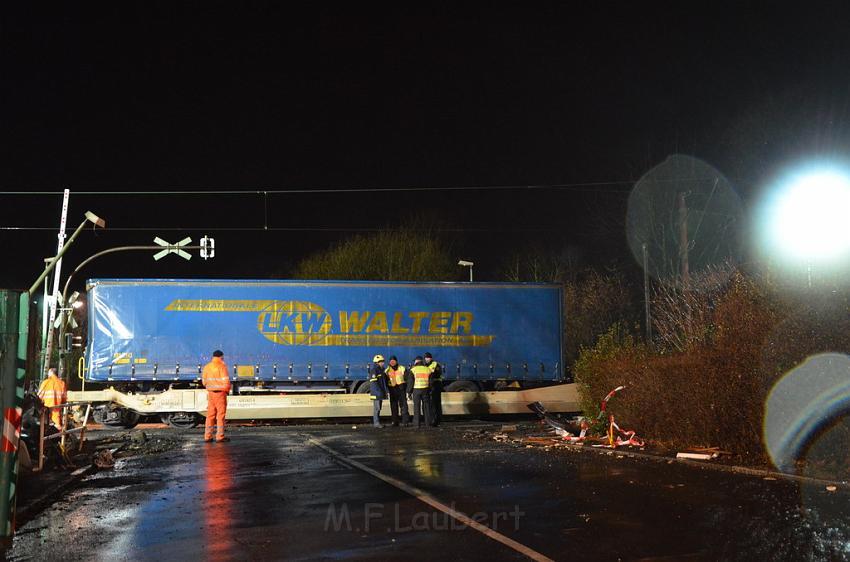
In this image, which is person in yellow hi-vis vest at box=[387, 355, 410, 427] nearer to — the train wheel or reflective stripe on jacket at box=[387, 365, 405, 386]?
reflective stripe on jacket at box=[387, 365, 405, 386]

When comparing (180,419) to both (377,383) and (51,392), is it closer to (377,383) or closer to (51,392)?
(377,383)

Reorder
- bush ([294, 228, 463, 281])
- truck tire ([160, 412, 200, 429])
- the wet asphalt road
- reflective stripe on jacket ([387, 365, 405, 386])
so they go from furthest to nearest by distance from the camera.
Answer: bush ([294, 228, 463, 281]), truck tire ([160, 412, 200, 429]), reflective stripe on jacket ([387, 365, 405, 386]), the wet asphalt road

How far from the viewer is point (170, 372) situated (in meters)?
22.4

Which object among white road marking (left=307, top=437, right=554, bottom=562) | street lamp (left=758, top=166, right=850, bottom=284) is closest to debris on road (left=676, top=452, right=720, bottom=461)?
street lamp (left=758, top=166, right=850, bottom=284)

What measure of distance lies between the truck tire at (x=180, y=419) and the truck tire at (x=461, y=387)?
7.13 m

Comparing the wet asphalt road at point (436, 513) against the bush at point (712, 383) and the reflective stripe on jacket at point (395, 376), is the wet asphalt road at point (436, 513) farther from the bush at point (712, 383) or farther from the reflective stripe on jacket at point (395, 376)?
the reflective stripe on jacket at point (395, 376)

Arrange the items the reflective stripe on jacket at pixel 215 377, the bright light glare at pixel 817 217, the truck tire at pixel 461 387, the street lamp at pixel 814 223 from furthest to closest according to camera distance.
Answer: the truck tire at pixel 461 387 < the reflective stripe on jacket at pixel 215 377 < the bright light glare at pixel 817 217 < the street lamp at pixel 814 223

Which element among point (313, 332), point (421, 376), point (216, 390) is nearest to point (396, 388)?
point (421, 376)

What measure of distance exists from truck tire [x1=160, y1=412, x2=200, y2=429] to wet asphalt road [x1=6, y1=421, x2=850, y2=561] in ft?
34.7

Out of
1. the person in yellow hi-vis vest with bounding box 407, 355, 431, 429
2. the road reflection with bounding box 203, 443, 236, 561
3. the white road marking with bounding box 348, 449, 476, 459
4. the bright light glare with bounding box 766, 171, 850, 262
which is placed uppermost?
the bright light glare with bounding box 766, 171, 850, 262

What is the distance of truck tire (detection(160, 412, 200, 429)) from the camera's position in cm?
2306

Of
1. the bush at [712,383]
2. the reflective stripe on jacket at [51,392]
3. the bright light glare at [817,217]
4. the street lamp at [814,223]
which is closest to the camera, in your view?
the bush at [712,383]

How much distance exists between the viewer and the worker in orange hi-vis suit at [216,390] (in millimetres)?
16453

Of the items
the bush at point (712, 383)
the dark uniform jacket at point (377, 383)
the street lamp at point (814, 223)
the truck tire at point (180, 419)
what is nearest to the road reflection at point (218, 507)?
the bush at point (712, 383)
